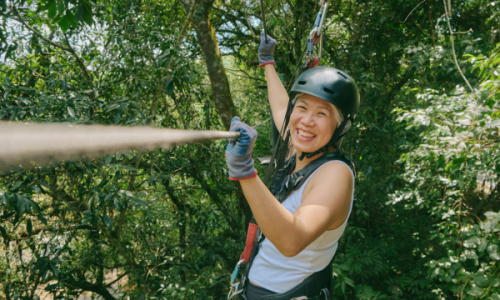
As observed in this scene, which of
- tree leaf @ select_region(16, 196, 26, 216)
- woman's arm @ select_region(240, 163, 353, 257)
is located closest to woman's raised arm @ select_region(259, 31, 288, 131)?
woman's arm @ select_region(240, 163, 353, 257)

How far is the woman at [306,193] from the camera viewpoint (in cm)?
100

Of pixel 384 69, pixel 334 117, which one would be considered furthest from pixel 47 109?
pixel 384 69

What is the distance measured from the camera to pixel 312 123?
1.52m

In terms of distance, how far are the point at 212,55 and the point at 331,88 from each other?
1720mm

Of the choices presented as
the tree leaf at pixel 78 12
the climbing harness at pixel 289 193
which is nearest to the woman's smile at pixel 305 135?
the climbing harness at pixel 289 193

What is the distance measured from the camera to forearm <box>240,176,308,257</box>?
97cm

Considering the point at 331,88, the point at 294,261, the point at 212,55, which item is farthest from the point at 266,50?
the point at 294,261

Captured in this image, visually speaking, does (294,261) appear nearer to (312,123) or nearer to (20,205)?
(312,123)

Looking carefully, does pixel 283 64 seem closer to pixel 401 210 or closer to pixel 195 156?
pixel 195 156

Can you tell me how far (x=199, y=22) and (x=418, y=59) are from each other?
2265 millimetres

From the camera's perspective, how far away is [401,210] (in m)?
4.04

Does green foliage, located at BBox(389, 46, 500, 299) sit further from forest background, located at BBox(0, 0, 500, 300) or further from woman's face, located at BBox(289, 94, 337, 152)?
woman's face, located at BBox(289, 94, 337, 152)

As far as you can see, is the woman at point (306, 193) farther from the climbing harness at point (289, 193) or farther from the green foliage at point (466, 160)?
the green foliage at point (466, 160)

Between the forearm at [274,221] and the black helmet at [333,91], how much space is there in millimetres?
650
